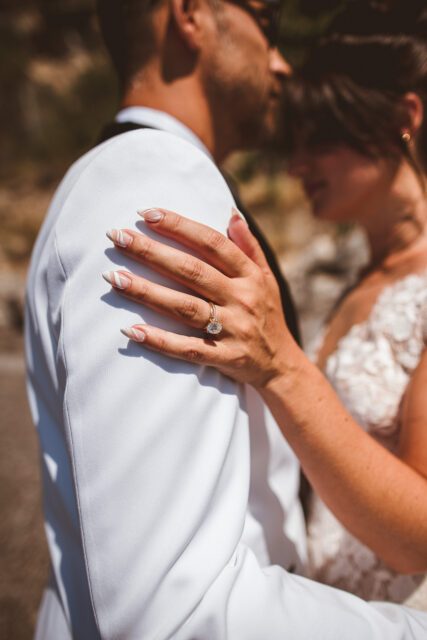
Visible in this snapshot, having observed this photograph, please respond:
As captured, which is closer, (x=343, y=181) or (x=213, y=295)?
(x=213, y=295)

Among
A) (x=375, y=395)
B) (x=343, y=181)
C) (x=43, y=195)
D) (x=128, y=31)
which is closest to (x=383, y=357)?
(x=375, y=395)

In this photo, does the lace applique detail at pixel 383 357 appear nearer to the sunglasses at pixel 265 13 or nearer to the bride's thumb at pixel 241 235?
the bride's thumb at pixel 241 235

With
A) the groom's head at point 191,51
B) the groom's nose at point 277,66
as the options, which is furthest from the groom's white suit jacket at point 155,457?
the groom's nose at point 277,66

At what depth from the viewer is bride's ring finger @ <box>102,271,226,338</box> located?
0.75 metres

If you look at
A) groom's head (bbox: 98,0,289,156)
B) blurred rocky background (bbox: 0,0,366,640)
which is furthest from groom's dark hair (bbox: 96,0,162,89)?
blurred rocky background (bbox: 0,0,366,640)

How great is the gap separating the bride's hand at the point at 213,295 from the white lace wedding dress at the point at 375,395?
55 centimetres

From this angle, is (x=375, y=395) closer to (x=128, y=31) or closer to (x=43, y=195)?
(x=128, y=31)

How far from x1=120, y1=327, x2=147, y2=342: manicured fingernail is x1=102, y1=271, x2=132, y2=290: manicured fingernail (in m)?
0.07

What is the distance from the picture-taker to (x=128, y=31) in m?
1.25

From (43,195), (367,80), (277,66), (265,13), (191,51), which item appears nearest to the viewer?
(191,51)

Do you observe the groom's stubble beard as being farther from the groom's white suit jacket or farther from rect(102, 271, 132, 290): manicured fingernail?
rect(102, 271, 132, 290): manicured fingernail

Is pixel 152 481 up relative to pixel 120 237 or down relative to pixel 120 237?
down

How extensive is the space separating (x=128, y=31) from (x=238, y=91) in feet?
1.12

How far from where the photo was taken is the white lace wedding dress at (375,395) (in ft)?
4.47
